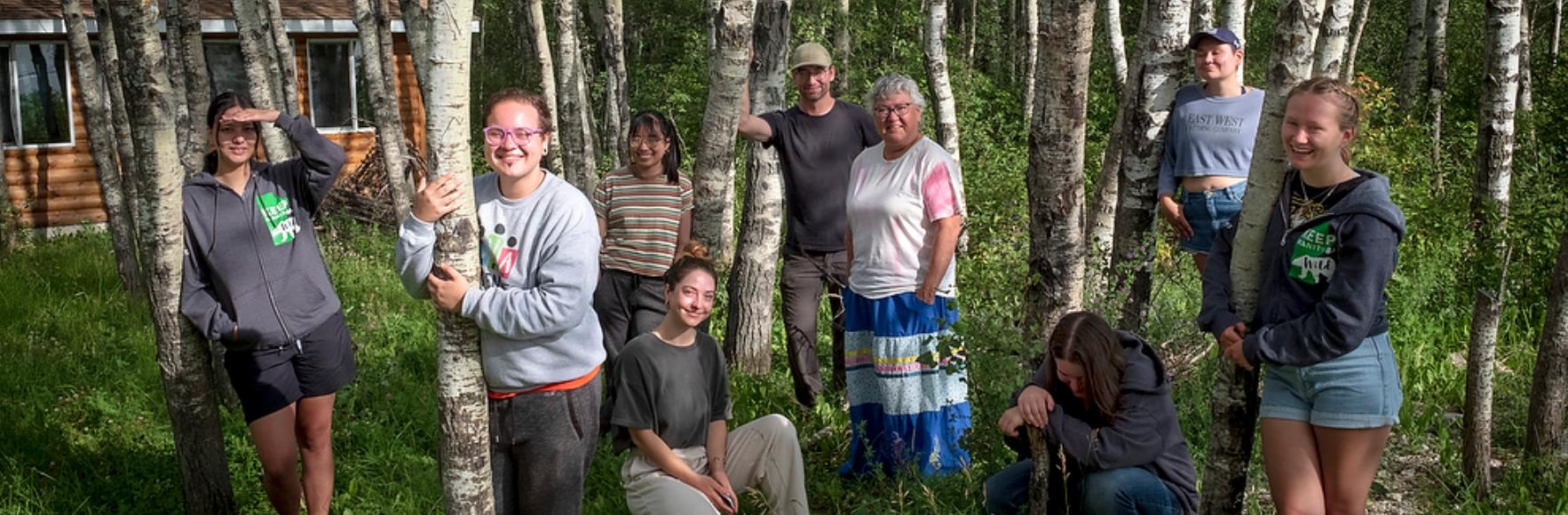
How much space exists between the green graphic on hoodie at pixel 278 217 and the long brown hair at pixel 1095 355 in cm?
276

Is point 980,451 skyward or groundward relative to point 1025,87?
groundward

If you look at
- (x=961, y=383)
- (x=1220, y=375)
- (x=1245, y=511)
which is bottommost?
(x=1245, y=511)

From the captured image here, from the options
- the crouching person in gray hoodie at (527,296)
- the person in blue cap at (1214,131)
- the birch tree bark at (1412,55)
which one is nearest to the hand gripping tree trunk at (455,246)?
the crouching person in gray hoodie at (527,296)

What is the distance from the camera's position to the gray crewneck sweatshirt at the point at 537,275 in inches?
135

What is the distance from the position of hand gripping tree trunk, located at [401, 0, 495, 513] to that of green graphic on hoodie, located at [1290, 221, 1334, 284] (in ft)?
7.48

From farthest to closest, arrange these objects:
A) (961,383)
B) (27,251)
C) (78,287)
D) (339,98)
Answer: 1. (339,98)
2. (27,251)
3. (78,287)
4. (961,383)

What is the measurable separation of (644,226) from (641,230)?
25 millimetres

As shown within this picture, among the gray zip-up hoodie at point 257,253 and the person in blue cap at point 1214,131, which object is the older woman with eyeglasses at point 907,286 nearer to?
the person in blue cap at point 1214,131

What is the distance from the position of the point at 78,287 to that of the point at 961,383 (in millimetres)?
8885

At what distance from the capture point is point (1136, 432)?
13.6 feet

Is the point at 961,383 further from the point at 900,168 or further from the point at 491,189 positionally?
the point at 491,189

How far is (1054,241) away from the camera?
5043mm

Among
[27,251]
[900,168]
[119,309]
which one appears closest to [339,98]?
[27,251]

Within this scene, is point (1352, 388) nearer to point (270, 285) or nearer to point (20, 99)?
point (270, 285)
